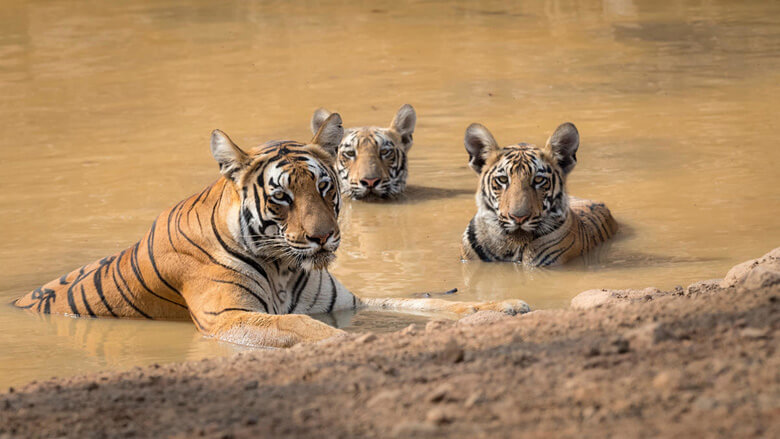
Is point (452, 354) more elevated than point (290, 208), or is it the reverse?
point (290, 208)

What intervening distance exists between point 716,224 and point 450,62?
7.80 m

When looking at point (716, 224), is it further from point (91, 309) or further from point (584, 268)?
point (91, 309)

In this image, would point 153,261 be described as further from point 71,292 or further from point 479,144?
point 479,144

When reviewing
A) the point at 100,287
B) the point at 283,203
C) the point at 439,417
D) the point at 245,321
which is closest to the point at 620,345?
the point at 439,417

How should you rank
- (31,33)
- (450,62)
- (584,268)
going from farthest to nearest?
(31,33) → (450,62) → (584,268)

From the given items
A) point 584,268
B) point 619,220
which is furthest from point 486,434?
point 619,220

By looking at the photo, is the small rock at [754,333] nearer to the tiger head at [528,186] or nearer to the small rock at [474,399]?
the small rock at [474,399]

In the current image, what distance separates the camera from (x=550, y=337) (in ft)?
12.5

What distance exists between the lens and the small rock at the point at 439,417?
9.71ft

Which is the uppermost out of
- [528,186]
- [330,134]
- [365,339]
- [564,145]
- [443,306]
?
[330,134]

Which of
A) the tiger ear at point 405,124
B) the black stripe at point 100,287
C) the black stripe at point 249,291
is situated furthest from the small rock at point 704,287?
the tiger ear at point 405,124

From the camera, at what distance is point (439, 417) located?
297 centimetres

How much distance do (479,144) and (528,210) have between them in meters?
0.73

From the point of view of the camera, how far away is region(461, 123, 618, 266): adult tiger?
7.02 m
